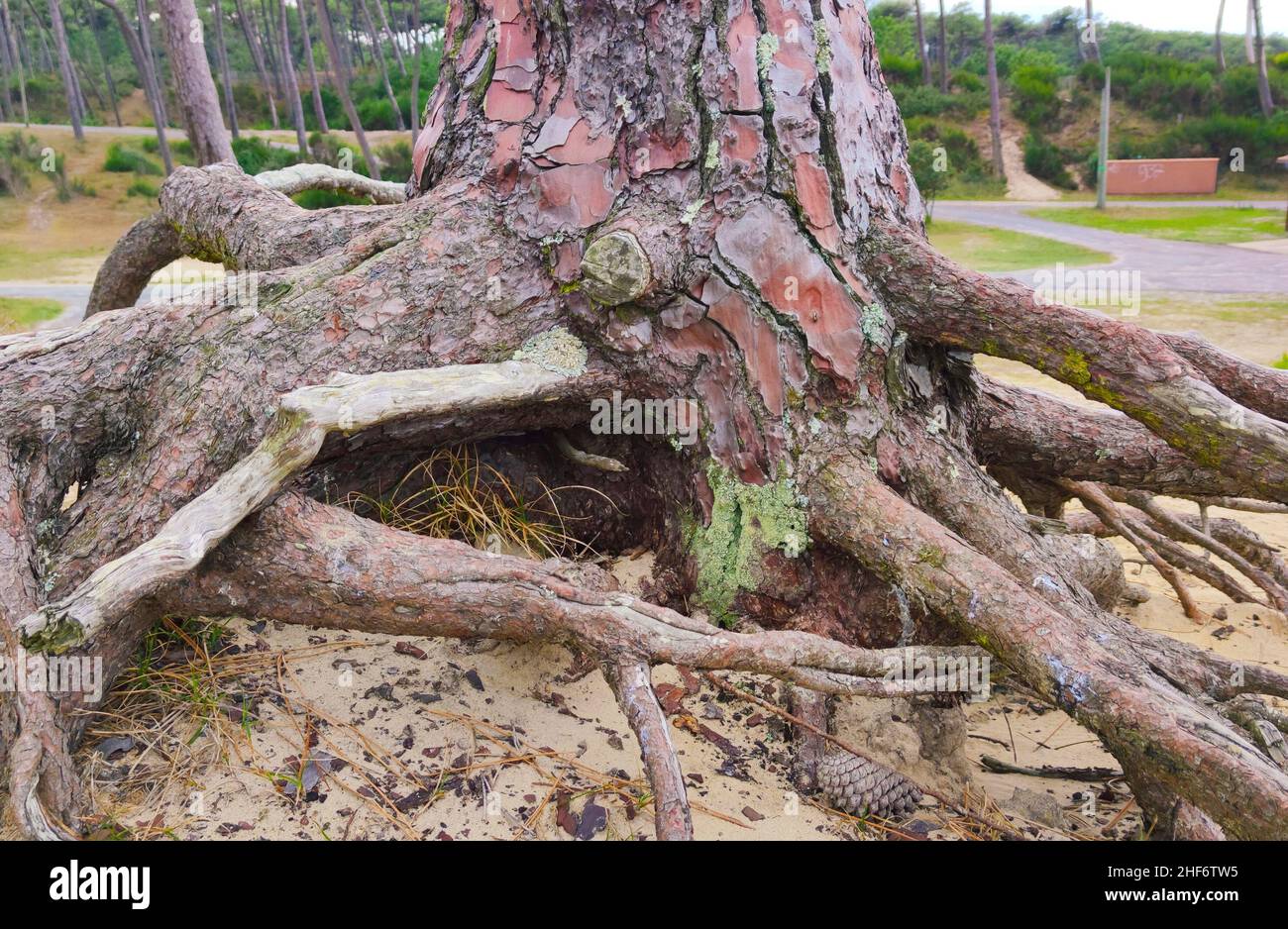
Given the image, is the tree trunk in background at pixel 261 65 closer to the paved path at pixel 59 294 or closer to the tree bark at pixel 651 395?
the paved path at pixel 59 294

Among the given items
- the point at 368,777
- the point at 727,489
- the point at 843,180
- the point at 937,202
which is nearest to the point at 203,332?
the point at 368,777

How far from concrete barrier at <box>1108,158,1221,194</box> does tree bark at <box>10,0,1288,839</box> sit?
94.5ft

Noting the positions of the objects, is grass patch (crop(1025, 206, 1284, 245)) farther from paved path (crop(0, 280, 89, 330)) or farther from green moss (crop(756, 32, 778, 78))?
paved path (crop(0, 280, 89, 330))

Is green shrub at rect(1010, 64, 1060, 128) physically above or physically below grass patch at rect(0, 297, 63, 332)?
above

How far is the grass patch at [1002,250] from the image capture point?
16.2 meters

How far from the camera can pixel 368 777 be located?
91.4 inches

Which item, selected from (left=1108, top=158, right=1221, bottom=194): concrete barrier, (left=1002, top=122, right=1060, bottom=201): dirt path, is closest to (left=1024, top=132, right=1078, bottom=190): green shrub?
(left=1002, top=122, right=1060, bottom=201): dirt path

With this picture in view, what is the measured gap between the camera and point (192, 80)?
7.47 m

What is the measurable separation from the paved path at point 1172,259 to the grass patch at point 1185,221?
0.68m

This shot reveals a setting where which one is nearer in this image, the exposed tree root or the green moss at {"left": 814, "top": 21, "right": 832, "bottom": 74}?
the exposed tree root

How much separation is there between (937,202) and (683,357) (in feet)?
88.1

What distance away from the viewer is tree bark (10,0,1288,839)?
226 centimetres

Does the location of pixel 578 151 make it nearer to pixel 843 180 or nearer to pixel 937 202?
pixel 843 180

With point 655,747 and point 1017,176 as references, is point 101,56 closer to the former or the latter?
point 1017,176
